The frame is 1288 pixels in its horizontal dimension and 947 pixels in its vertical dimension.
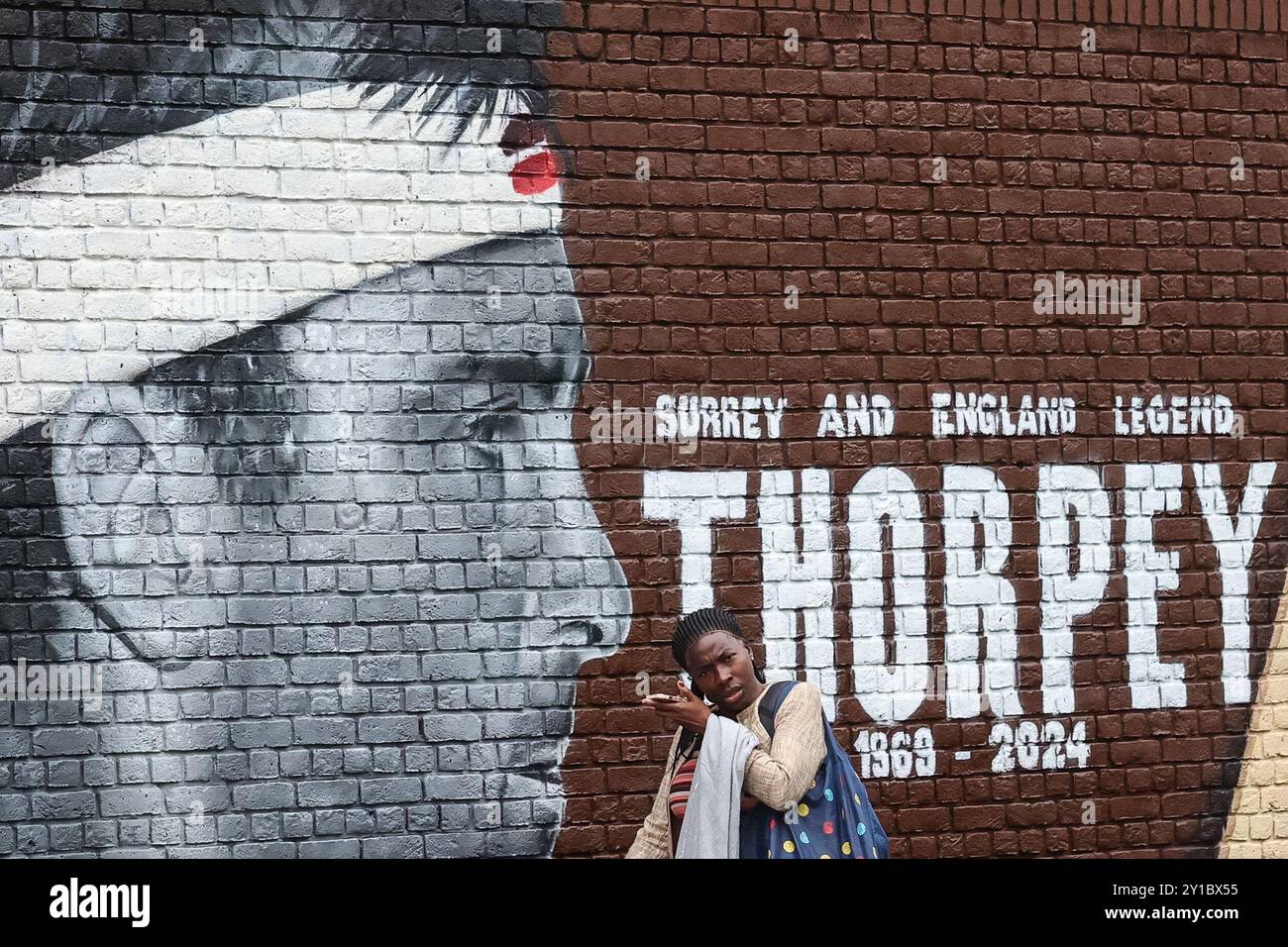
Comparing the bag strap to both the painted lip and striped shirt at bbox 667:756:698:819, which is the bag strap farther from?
the painted lip

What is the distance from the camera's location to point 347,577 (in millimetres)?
4699

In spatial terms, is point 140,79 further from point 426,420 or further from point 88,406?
point 426,420

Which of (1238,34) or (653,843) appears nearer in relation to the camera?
(653,843)

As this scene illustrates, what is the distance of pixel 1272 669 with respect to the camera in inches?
207

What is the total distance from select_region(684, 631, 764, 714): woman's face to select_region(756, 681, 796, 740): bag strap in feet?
0.14

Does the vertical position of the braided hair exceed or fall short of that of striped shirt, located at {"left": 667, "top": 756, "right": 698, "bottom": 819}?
it exceeds it

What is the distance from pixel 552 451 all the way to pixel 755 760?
1.41 metres

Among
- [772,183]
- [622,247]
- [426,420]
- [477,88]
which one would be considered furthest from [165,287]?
[772,183]

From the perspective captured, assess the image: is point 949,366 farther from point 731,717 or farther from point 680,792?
point 680,792

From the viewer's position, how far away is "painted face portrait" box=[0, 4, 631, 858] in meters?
4.56
